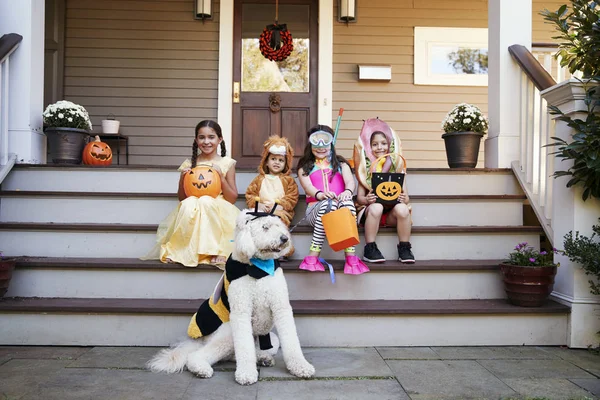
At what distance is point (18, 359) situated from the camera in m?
2.74

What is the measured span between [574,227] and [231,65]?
14.3 feet

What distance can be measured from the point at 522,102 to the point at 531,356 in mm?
2327

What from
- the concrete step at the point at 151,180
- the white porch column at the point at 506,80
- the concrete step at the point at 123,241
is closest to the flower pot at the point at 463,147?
the white porch column at the point at 506,80

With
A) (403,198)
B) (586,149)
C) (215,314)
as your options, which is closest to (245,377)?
(215,314)

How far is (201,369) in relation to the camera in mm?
2490

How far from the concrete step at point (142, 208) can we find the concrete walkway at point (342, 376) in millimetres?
1180

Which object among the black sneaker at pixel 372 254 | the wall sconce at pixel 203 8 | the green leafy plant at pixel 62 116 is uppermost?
the wall sconce at pixel 203 8

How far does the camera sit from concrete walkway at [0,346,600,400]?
2305 mm

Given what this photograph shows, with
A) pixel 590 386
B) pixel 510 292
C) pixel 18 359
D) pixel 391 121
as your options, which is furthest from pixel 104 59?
pixel 590 386

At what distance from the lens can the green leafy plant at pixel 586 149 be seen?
2916 mm

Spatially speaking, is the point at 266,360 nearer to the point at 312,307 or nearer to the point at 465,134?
the point at 312,307

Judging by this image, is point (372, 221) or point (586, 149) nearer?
point (586, 149)

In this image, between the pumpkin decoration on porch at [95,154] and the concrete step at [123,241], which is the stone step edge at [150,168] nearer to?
the pumpkin decoration on porch at [95,154]

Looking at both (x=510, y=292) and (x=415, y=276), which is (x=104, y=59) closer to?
(x=415, y=276)
